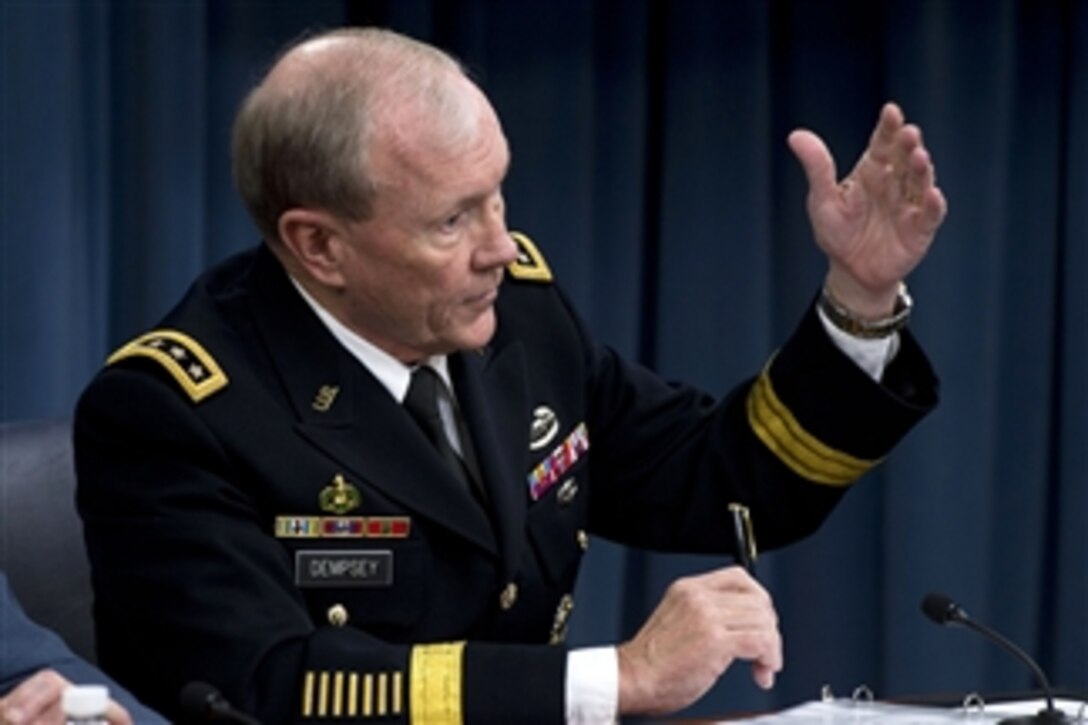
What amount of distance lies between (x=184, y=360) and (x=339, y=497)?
0.18 m

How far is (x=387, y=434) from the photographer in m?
1.83

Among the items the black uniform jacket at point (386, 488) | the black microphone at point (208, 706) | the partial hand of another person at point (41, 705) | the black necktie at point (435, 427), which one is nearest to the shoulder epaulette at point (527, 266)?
the black uniform jacket at point (386, 488)

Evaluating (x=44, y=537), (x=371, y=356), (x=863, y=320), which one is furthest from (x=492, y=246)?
(x=44, y=537)

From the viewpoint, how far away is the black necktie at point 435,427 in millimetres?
1878

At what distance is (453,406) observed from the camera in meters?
1.92

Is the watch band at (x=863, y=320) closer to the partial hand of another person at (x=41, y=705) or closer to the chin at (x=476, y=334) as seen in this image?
the chin at (x=476, y=334)

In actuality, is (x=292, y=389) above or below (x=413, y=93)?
below

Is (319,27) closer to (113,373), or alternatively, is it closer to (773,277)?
(773,277)

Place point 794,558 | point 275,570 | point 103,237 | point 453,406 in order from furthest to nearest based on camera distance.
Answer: point 794,558 → point 103,237 → point 453,406 → point 275,570

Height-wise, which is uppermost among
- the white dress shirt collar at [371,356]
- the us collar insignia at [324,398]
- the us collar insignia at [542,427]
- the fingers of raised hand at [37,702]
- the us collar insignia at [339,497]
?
the white dress shirt collar at [371,356]

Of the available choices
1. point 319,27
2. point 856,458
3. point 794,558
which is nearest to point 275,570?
point 856,458

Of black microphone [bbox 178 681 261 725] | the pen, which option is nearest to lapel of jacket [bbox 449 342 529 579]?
the pen

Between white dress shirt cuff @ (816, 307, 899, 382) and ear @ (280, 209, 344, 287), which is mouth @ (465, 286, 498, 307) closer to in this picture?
ear @ (280, 209, 344, 287)

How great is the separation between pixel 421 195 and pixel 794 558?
5.52 feet
